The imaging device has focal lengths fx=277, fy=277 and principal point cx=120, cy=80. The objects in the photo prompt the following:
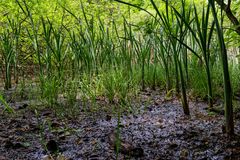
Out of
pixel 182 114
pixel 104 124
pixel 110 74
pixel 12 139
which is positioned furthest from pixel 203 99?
pixel 12 139

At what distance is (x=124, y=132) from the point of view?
4.85ft

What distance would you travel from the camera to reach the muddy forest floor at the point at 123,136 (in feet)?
3.74

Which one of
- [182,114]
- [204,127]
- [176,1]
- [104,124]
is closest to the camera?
[204,127]

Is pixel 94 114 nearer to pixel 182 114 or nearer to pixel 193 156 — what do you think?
pixel 182 114

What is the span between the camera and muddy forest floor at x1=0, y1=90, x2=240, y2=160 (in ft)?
3.74

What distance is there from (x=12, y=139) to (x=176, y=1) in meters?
2.18

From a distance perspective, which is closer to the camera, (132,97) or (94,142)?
(94,142)

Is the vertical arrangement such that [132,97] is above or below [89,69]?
below

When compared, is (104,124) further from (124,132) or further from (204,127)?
(204,127)

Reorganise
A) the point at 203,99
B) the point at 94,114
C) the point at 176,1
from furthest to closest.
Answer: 1. the point at 176,1
2. the point at 203,99
3. the point at 94,114

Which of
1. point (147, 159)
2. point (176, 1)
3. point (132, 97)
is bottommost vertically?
point (147, 159)

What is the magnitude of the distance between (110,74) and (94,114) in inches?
19.7

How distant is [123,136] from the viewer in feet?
4.60

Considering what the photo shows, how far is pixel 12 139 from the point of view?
1424mm
